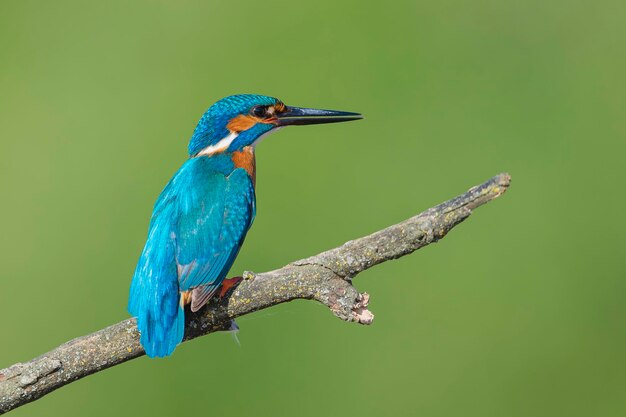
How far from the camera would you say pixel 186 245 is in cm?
209

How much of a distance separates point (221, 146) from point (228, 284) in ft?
1.56

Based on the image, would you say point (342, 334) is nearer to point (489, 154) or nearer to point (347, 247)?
point (489, 154)

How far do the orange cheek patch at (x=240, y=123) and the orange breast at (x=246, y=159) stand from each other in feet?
0.16

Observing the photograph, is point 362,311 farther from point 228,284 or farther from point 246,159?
point 246,159

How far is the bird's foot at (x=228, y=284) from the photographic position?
77.9 inches

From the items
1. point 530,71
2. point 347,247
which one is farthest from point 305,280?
point 530,71

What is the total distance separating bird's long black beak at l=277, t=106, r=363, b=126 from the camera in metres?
2.41

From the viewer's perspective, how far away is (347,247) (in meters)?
1.89

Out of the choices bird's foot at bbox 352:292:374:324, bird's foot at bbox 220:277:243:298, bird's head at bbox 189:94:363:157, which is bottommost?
bird's foot at bbox 352:292:374:324

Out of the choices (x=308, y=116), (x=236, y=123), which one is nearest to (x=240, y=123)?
(x=236, y=123)

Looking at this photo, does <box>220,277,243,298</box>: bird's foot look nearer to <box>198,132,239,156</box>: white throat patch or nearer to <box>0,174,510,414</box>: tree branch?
<box>0,174,510,414</box>: tree branch

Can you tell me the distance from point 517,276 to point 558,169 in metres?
0.46

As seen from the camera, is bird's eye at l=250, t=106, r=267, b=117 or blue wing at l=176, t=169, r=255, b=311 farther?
bird's eye at l=250, t=106, r=267, b=117

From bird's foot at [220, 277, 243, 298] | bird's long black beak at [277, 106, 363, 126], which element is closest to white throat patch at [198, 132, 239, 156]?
bird's long black beak at [277, 106, 363, 126]
